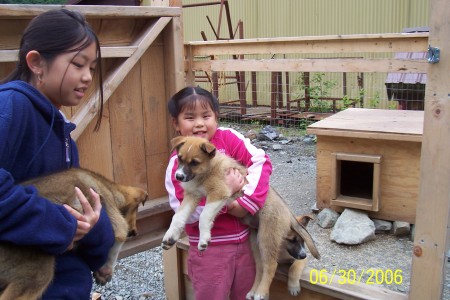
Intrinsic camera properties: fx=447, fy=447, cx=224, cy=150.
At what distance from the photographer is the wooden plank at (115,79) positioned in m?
3.15

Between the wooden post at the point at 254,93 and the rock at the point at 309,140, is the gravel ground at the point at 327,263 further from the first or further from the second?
the wooden post at the point at 254,93

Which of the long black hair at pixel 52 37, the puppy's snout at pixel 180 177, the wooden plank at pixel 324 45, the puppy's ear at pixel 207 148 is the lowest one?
the puppy's snout at pixel 180 177

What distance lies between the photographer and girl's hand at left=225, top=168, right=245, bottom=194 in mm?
2642

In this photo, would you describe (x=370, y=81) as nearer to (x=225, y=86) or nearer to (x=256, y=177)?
(x=225, y=86)

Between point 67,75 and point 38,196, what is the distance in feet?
1.70

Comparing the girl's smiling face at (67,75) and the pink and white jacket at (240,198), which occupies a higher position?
the girl's smiling face at (67,75)

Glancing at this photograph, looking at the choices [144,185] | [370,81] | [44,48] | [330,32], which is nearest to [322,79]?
[370,81]

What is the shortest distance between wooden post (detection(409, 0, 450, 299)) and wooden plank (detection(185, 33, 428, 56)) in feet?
9.84

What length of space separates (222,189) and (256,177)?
23 centimetres

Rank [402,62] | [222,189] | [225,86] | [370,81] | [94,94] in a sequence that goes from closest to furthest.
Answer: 1. [222,189]
2. [94,94]
3. [402,62]
4. [370,81]
5. [225,86]

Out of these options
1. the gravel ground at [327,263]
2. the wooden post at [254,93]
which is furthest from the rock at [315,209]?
the wooden post at [254,93]

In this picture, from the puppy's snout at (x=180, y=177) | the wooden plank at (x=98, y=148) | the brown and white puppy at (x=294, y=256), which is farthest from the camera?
the wooden plank at (x=98, y=148)

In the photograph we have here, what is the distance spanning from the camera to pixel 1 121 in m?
1.53

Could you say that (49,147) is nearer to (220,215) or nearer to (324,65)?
(220,215)
